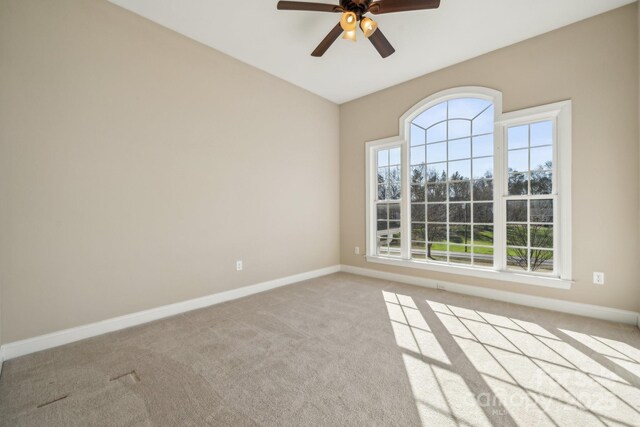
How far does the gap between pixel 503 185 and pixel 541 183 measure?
351 mm

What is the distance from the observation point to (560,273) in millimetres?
2912

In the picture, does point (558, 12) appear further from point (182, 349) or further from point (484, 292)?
point (182, 349)

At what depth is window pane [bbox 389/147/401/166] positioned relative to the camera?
426 cm

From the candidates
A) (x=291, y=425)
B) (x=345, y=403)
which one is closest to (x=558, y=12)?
(x=345, y=403)

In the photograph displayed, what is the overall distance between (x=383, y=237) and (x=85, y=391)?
12.3ft

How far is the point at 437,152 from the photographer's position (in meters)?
3.85

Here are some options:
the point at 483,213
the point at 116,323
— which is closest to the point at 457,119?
the point at 483,213

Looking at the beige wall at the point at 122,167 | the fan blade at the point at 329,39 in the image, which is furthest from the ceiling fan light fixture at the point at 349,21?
the beige wall at the point at 122,167

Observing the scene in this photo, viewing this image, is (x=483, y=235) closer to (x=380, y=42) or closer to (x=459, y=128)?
(x=459, y=128)

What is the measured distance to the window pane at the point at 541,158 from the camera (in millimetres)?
3002

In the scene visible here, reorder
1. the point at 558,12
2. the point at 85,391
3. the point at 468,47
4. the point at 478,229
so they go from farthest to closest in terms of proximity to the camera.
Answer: the point at 478,229
the point at 468,47
the point at 558,12
the point at 85,391

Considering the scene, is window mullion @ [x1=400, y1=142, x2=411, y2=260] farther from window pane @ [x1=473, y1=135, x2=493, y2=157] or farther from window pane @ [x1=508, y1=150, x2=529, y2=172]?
window pane @ [x1=508, y1=150, x2=529, y2=172]

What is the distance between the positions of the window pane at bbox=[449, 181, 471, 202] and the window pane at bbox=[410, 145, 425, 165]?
559 millimetres

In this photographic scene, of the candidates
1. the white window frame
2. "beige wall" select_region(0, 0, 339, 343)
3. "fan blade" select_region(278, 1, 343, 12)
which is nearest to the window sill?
the white window frame
